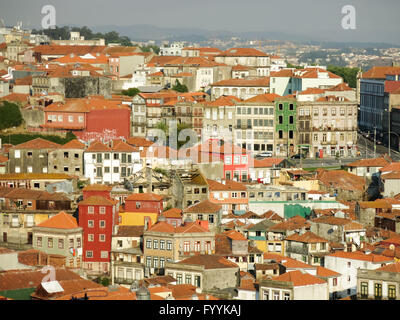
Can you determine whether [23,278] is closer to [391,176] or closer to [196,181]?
[196,181]

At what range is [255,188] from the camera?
36.8 meters

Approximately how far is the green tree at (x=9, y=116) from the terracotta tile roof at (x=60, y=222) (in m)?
14.0

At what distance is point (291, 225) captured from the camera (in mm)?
31562

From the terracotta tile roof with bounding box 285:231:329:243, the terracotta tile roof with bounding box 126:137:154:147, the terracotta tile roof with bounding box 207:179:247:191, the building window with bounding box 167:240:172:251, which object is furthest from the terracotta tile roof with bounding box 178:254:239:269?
the terracotta tile roof with bounding box 126:137:154:147

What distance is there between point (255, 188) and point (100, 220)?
24.5ft

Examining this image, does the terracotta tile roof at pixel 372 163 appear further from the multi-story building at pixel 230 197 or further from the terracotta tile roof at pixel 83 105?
the terracotta tile roof at pixel 83 105

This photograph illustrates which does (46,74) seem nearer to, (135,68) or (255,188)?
(135,68)

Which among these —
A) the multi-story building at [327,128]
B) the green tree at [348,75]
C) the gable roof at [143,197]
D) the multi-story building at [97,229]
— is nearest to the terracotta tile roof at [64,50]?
the green tree at [348,75]

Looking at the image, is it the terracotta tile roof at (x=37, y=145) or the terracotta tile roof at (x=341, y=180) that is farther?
the terracotta tile roof at (x=341, y=180)

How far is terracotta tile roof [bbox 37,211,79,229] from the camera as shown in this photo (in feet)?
101

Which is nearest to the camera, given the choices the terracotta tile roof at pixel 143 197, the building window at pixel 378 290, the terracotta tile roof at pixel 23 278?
the building window at pixel 378 290

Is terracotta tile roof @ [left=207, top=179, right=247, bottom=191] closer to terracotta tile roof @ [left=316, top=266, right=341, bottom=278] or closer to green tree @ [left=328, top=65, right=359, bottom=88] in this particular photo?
terracotta tile roof @ [left=316, top=266, right=341, bottom=278]

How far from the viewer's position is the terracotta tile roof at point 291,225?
31250 mm

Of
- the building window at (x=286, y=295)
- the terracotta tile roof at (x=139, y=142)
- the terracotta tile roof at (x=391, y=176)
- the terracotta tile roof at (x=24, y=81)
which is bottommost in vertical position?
the building window at (x=286, y=295)
